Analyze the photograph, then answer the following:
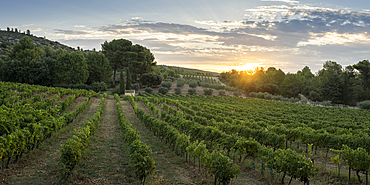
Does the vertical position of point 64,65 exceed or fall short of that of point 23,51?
it falls short

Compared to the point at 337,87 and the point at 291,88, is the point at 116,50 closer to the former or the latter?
the point at 291,88

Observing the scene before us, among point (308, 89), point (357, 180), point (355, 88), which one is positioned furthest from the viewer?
point (308, 89)

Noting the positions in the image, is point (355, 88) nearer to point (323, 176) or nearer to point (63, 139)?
point (323, 176)

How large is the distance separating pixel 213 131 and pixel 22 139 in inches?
360

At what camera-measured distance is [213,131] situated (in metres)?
12.1

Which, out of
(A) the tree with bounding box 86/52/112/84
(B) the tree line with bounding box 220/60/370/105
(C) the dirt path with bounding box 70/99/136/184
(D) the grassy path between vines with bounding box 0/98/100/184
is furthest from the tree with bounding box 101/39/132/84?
(D) the grassy path between vines with bounding box 0/98/100/184

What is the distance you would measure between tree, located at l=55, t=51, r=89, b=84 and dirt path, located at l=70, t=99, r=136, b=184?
50.7m

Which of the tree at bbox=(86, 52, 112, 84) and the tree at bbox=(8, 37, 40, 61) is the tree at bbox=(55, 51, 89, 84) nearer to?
the tree at bbox=(86, 52, 112, 84)

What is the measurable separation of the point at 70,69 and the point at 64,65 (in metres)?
1.83

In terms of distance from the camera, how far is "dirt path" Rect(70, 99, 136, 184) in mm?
8039

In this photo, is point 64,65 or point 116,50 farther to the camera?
point 116,50

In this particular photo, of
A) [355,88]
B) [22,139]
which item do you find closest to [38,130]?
[22,139]

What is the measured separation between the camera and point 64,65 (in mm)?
57031

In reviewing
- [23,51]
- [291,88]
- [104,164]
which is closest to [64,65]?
[23,51]
